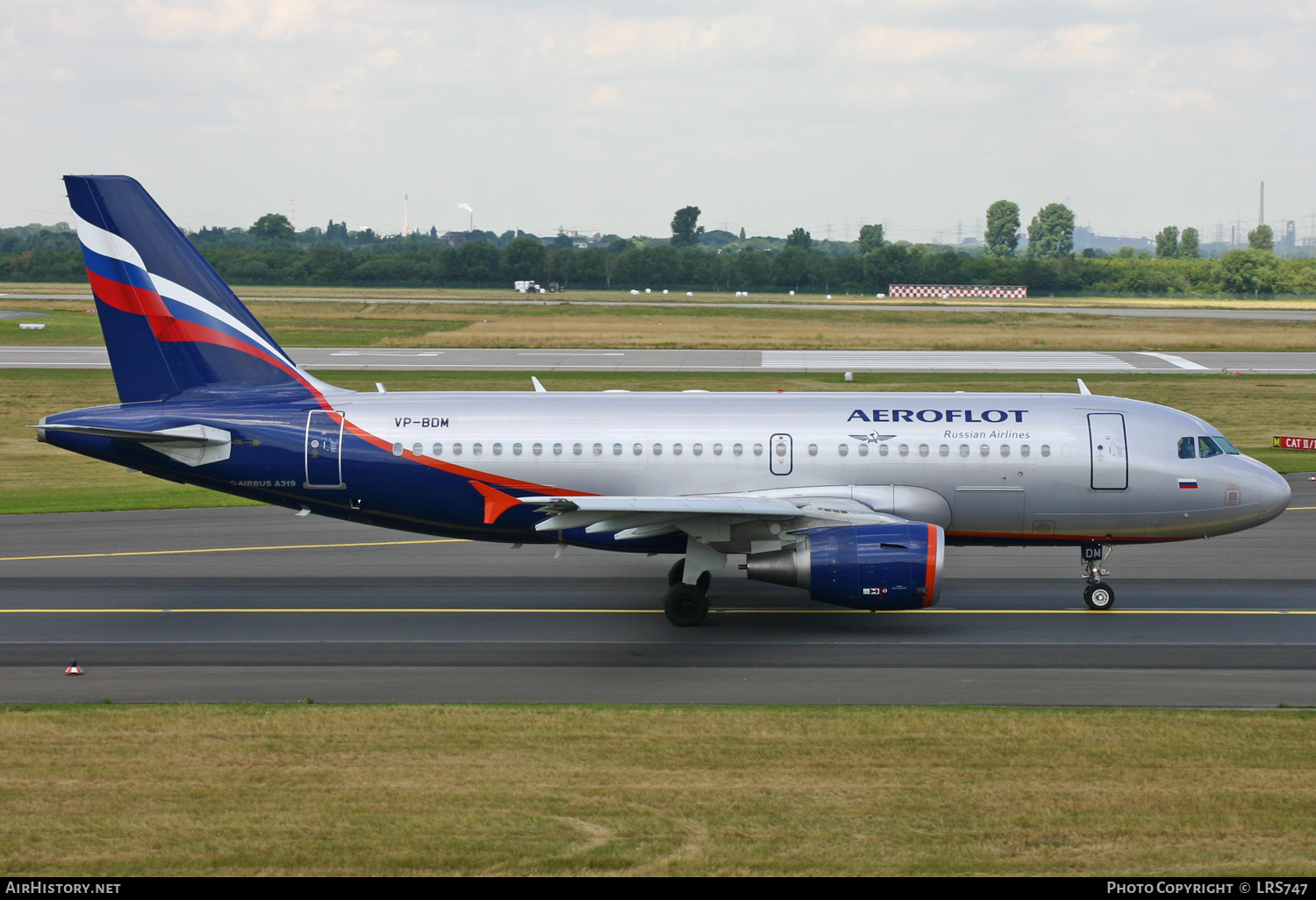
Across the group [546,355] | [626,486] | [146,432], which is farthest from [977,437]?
[546,355]

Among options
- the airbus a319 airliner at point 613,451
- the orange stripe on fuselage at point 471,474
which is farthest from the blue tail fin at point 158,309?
the orange stripe on fuselage at point 471,474

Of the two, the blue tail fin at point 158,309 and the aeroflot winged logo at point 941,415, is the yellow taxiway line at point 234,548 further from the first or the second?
the aeroflot winged logo at point 941,415

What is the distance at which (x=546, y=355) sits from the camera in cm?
7831

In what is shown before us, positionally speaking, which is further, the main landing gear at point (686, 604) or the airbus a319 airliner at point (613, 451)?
the airbus a319 airliner at point (613, 451)

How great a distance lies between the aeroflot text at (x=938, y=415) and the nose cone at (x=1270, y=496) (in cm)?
486

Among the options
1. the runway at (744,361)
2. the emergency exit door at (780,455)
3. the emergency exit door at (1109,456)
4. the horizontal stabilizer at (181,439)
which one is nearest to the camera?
the horizontal stabilizer at (181,439)

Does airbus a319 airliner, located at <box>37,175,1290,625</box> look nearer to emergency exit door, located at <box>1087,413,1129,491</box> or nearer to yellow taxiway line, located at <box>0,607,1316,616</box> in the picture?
emergency exit door, located at <box>1087,413,1129,491</box>

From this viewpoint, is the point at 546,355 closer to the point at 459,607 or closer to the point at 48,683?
the point at 459,607

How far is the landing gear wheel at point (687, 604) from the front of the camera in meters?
22.8

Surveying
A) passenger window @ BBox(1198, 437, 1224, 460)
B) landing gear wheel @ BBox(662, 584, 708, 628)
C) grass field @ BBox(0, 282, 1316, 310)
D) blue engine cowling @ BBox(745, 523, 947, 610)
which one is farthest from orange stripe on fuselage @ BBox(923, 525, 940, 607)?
grass field @ BBox(0, 282, 1316, 310)

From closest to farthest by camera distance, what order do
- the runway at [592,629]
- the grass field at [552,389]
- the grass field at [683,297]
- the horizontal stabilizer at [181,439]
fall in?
the runway at [592,629] < the horizontal stabilizer at [181,439] < the grass field at [552,389] < the grass field at [683,297]

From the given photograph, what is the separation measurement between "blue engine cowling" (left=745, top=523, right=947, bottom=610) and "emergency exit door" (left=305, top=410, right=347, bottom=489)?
9067 mm

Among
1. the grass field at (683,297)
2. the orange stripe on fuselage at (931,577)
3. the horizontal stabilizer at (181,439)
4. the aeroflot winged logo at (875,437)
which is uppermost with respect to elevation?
the grass field at (683,297)

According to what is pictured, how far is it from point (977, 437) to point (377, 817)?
14727 mm
